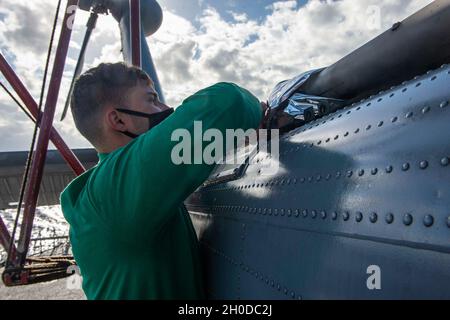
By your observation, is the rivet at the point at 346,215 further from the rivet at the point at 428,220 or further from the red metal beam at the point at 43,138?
the red metal beam at the point at 43,138

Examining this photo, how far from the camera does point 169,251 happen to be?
167cm

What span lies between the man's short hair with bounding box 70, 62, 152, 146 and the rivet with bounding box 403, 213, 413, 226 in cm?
141

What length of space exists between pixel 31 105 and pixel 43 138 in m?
0.80

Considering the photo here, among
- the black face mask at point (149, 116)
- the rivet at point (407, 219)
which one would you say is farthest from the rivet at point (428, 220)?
the black face mask at point (149, 116)

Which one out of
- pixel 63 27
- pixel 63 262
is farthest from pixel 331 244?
pixel 63 262

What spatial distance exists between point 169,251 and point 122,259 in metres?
0.26

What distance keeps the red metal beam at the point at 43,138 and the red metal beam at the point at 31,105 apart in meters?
0.34

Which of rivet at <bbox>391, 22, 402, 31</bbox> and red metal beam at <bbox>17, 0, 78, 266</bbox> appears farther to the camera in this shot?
red metal beam at <bbox>17, 0, 78, 266</bbox>

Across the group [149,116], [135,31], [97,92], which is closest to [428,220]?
[149,116]

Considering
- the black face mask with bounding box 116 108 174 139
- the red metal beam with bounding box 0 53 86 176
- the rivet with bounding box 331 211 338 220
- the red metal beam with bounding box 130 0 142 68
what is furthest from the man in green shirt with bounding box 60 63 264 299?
the red metal beam with bounding box 130 0 142 68

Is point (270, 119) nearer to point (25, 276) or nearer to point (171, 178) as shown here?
point (171, 178)

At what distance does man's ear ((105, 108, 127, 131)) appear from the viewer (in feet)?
5.60

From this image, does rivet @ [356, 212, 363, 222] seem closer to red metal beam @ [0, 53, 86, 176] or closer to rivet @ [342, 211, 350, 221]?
rivet @ [342, 211, 350, 221]

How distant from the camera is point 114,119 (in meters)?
1.71
